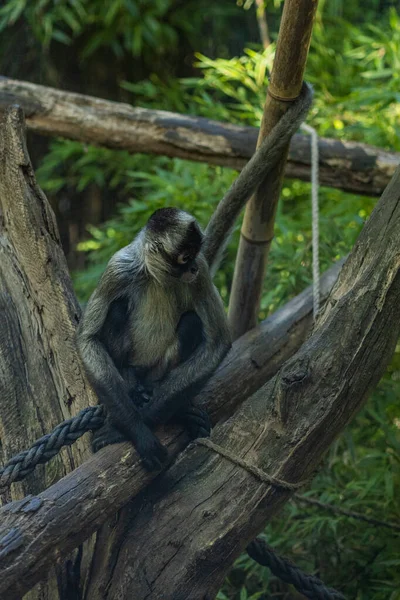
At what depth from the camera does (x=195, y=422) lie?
2.93 metres

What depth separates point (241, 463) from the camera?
2.57 metres

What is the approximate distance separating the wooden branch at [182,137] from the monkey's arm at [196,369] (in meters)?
1.66

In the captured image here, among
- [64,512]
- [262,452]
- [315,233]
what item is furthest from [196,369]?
[315,233]

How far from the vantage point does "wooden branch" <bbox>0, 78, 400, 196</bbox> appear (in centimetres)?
465

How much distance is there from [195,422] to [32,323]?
80 centimetres

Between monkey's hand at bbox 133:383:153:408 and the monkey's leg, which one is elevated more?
monkey's hand at bbox 133:383:153:408

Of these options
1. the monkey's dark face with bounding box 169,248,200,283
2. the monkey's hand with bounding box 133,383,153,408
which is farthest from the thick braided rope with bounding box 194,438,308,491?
the monkey's dark face with bounding box 169,248,200,283

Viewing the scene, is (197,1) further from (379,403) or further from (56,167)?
(379,403)

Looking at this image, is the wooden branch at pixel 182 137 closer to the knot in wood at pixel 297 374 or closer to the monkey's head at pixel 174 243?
the monkey's head at pixel 174 243

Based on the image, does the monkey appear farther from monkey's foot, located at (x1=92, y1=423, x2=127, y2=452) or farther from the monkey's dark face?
monkey's foot, located at (x1=92, y1=423, x2=127, y2=452)

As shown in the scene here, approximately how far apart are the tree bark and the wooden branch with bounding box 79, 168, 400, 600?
47cm

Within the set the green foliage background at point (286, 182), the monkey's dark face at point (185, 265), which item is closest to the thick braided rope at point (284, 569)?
the green foliage background at point (286, 182)

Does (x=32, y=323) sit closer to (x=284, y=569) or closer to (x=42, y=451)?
(x=42, y=451)

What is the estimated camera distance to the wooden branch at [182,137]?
465cm
